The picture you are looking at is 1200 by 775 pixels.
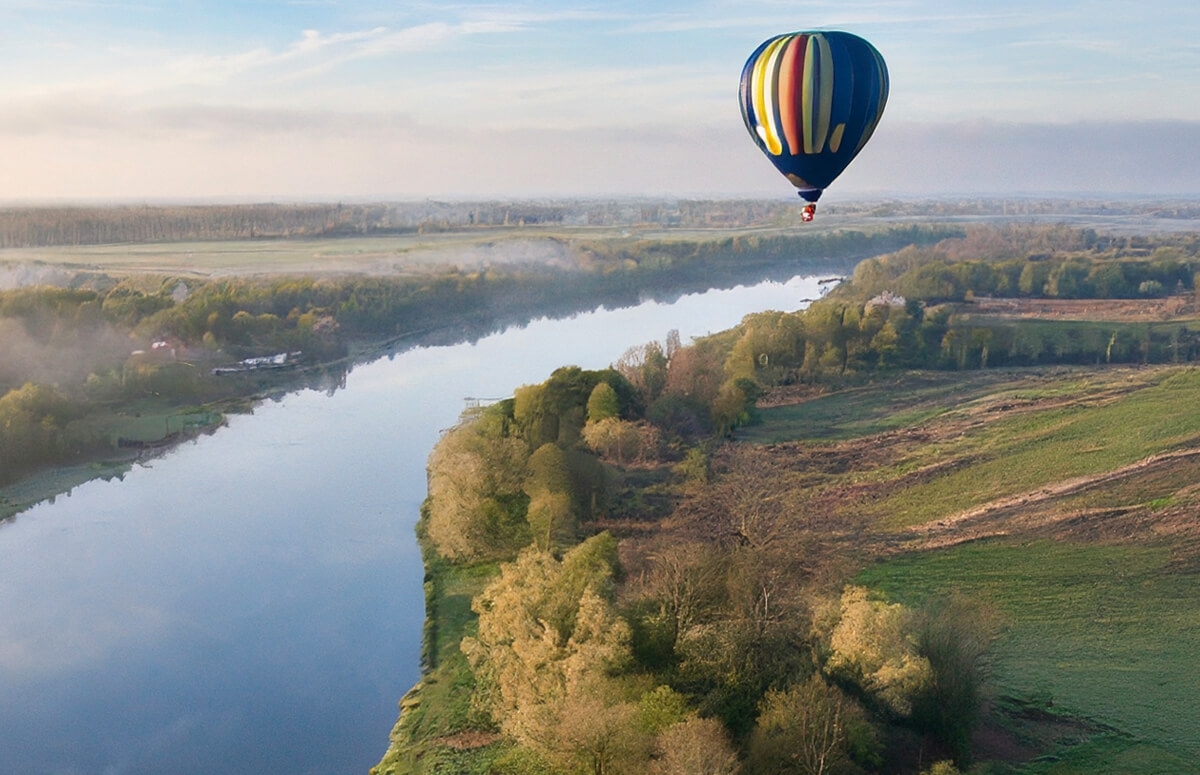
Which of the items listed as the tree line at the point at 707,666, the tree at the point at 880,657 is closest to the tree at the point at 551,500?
the tree line at the point at 707,666

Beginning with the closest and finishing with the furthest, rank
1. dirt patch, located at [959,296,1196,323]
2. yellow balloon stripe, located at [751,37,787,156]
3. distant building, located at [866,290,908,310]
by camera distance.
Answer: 1. yellow balloon stripe, located at [751,37,787,156]
2. distant building, located at [866,290,908,310]
3. dirt patch, located at [959,296,1196,323]

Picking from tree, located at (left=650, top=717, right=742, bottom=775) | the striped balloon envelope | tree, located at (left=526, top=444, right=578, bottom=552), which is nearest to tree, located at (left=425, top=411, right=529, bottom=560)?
tree, located at (left=526, top=444, right=578, bottom=552)

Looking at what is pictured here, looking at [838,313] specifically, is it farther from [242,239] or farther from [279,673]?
[242,239]

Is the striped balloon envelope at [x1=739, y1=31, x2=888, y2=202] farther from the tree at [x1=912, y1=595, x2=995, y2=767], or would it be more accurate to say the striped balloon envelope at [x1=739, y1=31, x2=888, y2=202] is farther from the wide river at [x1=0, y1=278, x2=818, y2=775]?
the wide river at [x1=0, y1=278, x2=818, y2=775]

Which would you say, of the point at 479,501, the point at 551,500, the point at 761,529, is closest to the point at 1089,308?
the point at 761,529

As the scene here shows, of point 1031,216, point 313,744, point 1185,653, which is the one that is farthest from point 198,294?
point 1031,216

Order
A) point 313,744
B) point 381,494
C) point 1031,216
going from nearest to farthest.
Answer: point 313,744 → point 381,494 → point 1031,216

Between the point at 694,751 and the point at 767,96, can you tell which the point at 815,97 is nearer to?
the point at 767,96
